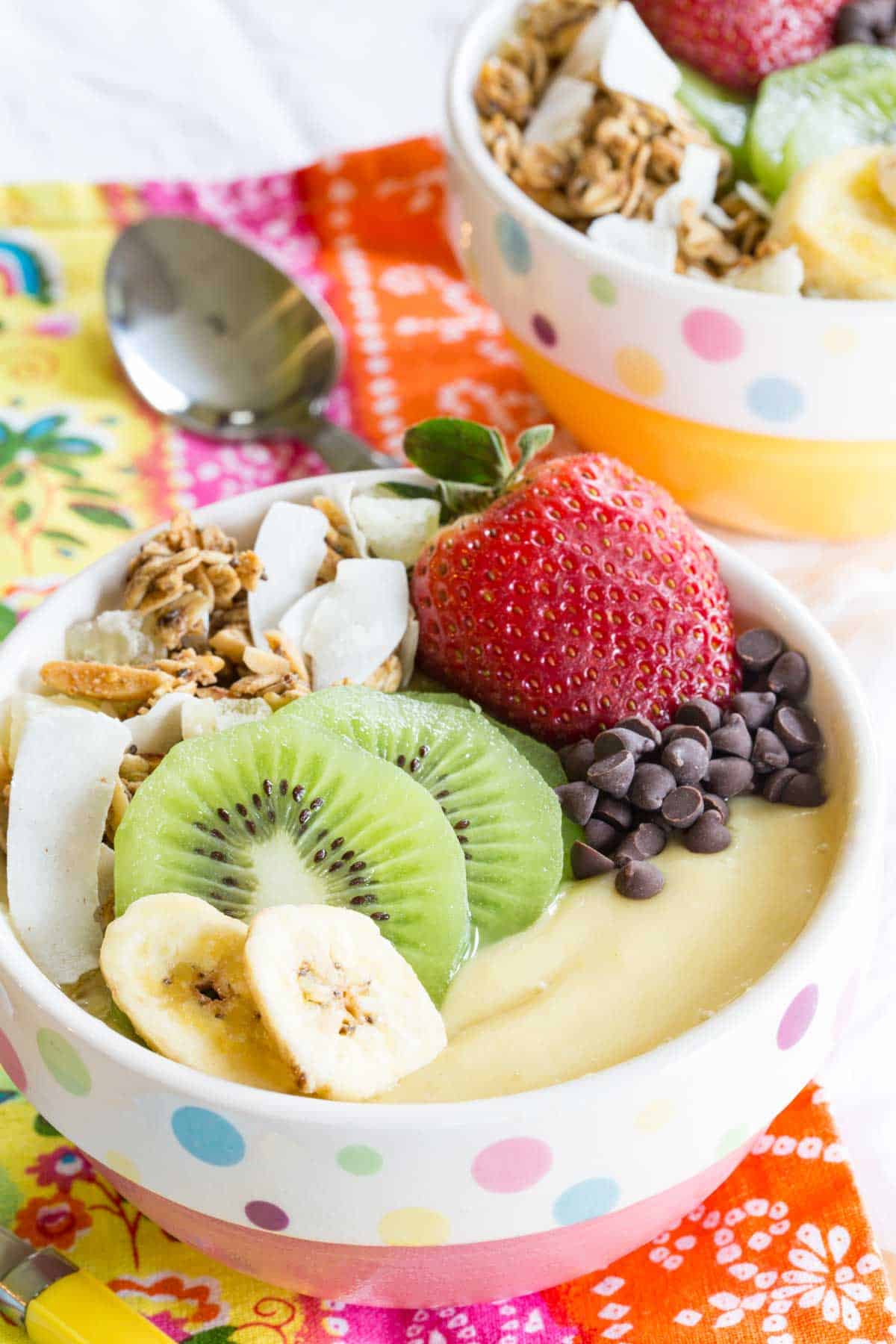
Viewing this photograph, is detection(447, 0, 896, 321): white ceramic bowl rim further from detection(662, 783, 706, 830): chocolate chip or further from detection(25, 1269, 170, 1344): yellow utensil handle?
detection(25, 1269, 170, 1344): yellow utensil handle

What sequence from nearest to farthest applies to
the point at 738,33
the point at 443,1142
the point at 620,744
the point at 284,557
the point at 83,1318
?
1. the point at 443,1142
2. the point at 83,1318
3. the point at 620,744
4. the point at 284,557
5. the point at 738,33

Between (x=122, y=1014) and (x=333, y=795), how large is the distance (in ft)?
0.53

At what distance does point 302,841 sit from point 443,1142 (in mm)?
204

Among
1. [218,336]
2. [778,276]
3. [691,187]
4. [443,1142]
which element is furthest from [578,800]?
[218,336]

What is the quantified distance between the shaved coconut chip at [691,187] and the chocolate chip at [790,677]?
51cm

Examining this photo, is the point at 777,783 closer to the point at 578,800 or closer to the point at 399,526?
the point at 578,800

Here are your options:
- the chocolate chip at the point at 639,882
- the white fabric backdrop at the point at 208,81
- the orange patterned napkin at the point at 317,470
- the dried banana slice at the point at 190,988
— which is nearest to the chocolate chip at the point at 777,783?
the chocolate chip at the point at 639,882

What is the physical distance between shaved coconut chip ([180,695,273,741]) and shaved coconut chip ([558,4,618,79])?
0.76m

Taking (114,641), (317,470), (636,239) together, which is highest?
(636,239)

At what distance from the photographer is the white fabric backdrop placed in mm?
2078

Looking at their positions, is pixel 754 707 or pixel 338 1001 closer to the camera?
pixel 338 1001

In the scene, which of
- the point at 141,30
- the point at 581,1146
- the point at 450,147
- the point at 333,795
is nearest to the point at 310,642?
the point at 333,795

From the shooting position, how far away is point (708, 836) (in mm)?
875

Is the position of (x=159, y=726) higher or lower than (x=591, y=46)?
lower
